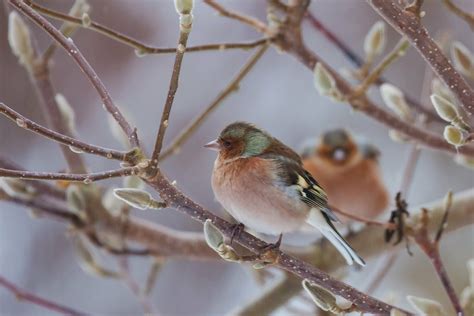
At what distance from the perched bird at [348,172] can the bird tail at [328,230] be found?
72 cm

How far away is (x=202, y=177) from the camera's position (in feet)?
6.77

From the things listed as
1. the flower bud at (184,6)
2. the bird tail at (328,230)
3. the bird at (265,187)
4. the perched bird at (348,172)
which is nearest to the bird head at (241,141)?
the bird at (265,187)

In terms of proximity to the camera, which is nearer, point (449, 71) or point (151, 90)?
point (449, 71)

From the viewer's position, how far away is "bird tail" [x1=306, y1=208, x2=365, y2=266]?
78 cm

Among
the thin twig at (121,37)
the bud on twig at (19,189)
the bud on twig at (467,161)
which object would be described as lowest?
the bud on twig at (19,189)

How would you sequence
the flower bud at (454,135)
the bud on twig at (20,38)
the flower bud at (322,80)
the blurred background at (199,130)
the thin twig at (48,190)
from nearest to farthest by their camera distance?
the flower bud at (454,135)
the flower bud at (322,80)
the bud on twig at (20,38)
the thin twig at (48,190)
the blurred background at (199,130)

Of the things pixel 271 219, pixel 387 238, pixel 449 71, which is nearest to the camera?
pixel 449 71

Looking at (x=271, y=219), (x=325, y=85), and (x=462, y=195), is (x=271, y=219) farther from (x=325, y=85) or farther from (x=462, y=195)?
(x=462, y=195)

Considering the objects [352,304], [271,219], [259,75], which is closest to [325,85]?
[271,219]

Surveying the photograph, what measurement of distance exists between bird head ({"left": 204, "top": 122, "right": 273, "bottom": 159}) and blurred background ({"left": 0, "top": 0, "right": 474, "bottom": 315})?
3.08 feet

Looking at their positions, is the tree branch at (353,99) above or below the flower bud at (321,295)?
above

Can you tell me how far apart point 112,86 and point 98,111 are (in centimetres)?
9

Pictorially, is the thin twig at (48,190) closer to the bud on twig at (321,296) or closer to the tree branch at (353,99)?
the tree branch at (353,99)

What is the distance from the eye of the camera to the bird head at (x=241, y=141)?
0.80 metres
